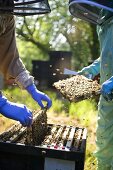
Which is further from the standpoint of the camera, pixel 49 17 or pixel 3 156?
pixel 49 17

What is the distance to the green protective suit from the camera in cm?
303

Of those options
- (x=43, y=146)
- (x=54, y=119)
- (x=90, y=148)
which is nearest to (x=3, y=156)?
(x=43, y=146)

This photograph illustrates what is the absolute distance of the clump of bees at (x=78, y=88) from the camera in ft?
9.59

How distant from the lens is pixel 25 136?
280 cm

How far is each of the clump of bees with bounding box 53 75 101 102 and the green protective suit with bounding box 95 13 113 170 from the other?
0.15 m

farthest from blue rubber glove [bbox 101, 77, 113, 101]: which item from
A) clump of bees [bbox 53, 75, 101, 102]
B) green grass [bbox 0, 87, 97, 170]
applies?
green grass [bbox 0, 87, 97, 170]

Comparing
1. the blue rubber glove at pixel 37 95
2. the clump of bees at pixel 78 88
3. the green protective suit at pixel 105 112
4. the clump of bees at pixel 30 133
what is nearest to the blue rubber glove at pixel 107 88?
the clump of bees at pixel 78 88

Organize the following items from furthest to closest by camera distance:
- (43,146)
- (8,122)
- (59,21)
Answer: (59,21), (8,122), (43,146)

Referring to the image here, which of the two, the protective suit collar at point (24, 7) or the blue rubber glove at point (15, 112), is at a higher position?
the protective suit collar at point (24, 7)

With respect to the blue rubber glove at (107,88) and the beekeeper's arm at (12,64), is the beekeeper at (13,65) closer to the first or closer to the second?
the beekeeper's arm at (12,64)

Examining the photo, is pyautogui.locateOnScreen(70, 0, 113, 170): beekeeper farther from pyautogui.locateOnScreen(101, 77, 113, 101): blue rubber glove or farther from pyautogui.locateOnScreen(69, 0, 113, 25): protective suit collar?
pyautogui.locateOnScreen(101, 77, 113, 101): blue rubber glove

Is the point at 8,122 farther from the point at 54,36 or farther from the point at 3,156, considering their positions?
the point at 54,36

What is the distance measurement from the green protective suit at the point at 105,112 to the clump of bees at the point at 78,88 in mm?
147

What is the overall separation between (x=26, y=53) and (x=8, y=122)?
25.2 m
